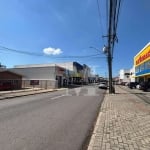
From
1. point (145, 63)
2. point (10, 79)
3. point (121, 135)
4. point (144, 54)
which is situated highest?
point (144, 54)

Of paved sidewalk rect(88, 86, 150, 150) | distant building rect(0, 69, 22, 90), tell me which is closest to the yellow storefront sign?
distant building rect(0, 69, 22, 90)

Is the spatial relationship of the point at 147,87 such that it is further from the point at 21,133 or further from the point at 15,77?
the point at 21,133

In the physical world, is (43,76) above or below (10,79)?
above

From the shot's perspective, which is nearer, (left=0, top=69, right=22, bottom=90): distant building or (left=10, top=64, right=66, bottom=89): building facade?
(left=0, top=69, right=22, bottom=90): distant building

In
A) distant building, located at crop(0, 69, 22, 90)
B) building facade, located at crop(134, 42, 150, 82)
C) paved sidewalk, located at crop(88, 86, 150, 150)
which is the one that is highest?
building facade, located at crop(134, 42, 150, 82)

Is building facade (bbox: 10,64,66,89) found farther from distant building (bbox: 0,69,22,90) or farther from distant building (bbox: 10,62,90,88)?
distant building (bbox: 0,69,22,90)

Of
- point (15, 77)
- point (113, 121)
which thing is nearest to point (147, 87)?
point (15, 77)

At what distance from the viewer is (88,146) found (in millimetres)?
5949

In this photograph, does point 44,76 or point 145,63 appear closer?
point 145,63

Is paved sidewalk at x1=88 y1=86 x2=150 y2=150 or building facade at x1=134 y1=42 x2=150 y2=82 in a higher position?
building facade at x1=134 y1=42 x2=150 y2=82

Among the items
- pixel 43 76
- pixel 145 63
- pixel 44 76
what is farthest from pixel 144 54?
pixel 43 76

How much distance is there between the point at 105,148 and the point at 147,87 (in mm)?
36253

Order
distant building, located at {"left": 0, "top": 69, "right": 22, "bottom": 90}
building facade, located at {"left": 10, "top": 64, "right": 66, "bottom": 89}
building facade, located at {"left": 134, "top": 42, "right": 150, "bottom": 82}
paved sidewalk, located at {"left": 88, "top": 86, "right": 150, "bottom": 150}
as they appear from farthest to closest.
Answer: building facade, located at {"left": 10, "top": 64, "right": 66, "bottom": 89}, building facade, located at {"left": 134, "top": 42, "right": 150, "bottom": 82}, distant building, located at {"left": 0, "top": 69, "right": 22, "bottom": 90}, paved sidewalk, located at {"left": 88, "top": 86, "right": 150, "bottom": 150}

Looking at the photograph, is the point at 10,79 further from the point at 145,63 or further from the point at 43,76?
the point at 145,63
